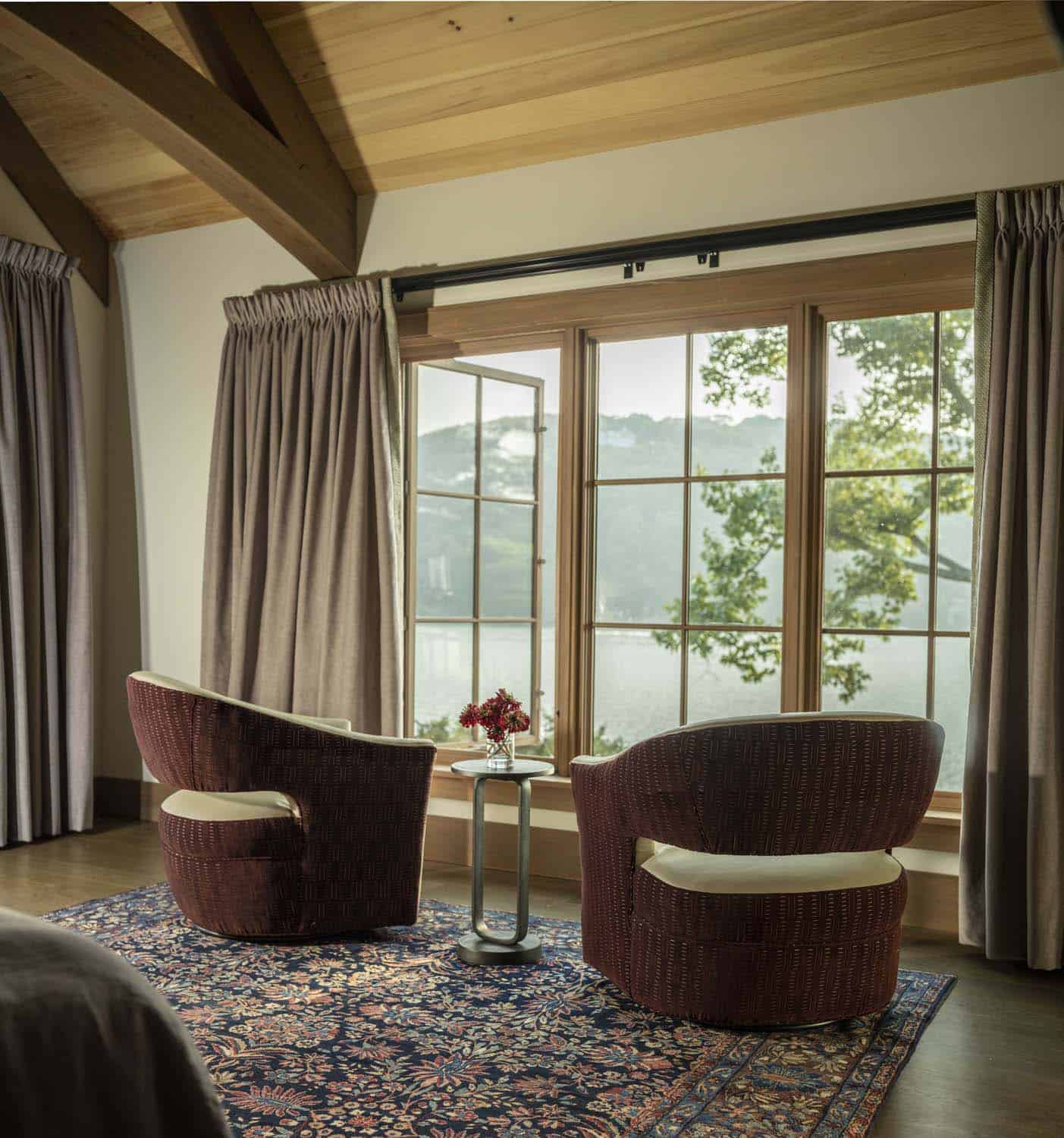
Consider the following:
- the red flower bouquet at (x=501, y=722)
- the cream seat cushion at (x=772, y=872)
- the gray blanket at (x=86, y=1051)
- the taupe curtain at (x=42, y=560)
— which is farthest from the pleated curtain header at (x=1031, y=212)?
the taupe curtain at (x=42, y=560)

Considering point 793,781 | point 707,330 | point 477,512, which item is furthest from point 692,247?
point 793,781

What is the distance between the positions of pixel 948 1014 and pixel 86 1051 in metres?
2.38

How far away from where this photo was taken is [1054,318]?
3477 millimetres

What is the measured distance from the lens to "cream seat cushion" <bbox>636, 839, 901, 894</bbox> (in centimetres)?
274

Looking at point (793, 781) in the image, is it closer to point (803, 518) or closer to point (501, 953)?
point (501, 953)

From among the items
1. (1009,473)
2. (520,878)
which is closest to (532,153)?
(1009,473)

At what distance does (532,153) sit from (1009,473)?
7.38 feet

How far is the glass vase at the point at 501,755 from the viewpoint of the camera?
3404 millimetres

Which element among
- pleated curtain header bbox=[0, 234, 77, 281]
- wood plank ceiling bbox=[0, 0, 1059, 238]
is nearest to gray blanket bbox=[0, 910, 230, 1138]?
wood plank ceiling bbox=[0, 0, 1059, 238]

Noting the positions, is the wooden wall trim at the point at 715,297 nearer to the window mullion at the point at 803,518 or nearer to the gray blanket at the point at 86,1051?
the window mullion at the point at 803,518

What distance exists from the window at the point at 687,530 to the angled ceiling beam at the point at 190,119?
1.34m

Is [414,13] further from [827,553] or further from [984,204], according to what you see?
[827,553]

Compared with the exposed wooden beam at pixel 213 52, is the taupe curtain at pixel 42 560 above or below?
below

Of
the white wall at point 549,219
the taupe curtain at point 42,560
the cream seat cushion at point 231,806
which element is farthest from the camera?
the taupe curtain at point 42,560
